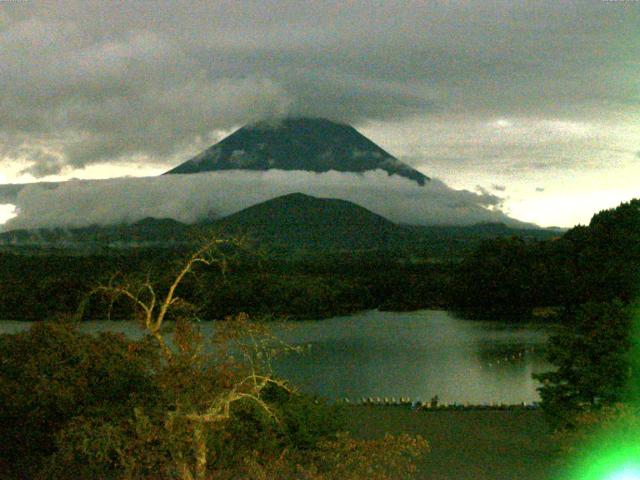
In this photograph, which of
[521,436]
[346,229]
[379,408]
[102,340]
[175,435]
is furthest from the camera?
[346,229]

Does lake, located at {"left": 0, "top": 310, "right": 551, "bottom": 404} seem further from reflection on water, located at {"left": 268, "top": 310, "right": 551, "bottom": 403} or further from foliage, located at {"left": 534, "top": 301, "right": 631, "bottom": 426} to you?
foliage, located at {"left": 534, "top": 301, "right": 631, "bottom": 426}

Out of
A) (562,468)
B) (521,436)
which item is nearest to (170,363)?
(562,468)

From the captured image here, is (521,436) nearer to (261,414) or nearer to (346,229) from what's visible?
(261,414)

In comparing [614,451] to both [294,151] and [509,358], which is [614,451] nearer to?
[509,358]

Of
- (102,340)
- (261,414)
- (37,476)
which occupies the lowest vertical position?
(37,476)

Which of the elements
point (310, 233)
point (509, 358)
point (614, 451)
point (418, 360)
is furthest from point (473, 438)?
point (310, 233)

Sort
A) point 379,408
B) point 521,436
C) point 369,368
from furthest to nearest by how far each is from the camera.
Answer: point 369,368
point 379,408
point 521,436
